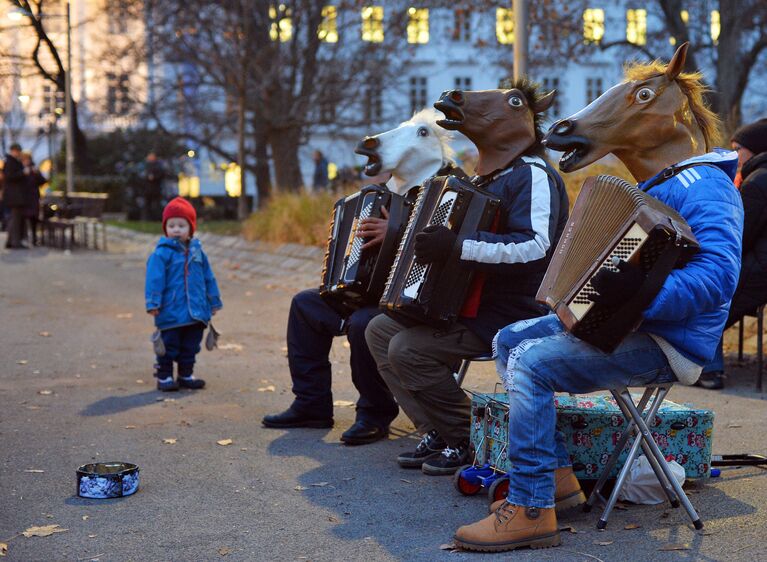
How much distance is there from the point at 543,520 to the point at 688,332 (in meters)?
0.99

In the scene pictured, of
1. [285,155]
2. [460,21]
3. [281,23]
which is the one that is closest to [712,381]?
[460,21]

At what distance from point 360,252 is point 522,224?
1196 millimetres

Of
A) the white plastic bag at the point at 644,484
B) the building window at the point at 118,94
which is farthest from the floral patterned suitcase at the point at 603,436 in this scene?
the building window at the point at 118,94

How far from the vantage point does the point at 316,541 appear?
4.70 meters

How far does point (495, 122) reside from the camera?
563 cm

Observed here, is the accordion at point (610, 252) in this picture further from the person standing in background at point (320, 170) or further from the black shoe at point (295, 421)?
the person standing in background at point (320, 170)

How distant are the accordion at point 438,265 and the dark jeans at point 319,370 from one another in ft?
3.43

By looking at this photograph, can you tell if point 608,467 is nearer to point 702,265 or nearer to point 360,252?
point 702,265

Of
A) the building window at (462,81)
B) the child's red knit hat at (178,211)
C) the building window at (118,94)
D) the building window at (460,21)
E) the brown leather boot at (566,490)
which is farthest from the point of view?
the building window at (462,81)

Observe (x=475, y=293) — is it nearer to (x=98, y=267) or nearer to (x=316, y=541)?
(x=316, y=541)

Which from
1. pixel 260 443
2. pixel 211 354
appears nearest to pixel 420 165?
pixel 260 443

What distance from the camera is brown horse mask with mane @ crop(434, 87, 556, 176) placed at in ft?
18.5

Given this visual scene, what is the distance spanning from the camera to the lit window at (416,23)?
894 inches

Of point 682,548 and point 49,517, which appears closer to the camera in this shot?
point 682,548
